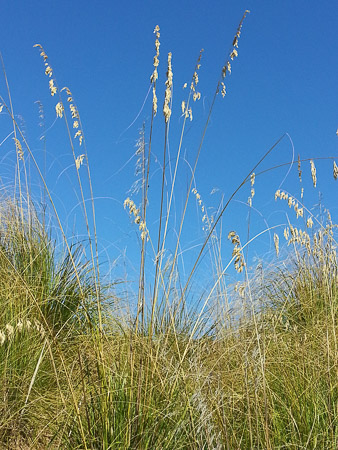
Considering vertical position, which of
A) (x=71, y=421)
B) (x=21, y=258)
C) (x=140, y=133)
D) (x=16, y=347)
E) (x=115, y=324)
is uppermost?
(x=140, y=133)

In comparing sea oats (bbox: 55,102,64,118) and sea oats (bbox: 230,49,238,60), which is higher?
sea oats (bbox: 230,49,238,60)

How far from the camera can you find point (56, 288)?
4.50m

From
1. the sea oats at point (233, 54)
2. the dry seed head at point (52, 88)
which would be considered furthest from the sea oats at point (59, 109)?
the sea oats at point (233, 54)

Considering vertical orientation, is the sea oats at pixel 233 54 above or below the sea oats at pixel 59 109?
above

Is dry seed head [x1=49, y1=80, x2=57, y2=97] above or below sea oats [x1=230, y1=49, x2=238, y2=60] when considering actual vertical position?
below

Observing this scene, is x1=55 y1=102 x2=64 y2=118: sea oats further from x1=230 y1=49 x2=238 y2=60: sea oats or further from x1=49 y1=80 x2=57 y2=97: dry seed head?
x1=230 y1=49 x2=238 y2=60: sea oats

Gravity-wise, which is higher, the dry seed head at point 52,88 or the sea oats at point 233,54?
the sea oats at point 233,54

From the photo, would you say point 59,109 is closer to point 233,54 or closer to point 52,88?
point 52,88

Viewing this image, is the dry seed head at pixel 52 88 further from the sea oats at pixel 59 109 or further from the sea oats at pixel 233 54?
the sea oats at pixel 233 54

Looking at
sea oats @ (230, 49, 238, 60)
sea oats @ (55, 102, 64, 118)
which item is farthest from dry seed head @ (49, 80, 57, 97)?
sea oats @ (230, 49, 238, 60)

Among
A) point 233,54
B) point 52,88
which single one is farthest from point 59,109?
point 233,54

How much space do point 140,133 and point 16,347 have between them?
1.69m

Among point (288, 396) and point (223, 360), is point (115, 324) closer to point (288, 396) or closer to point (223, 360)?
point (223, 360)

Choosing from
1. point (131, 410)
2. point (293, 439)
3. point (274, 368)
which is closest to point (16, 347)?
point (131, 410)
